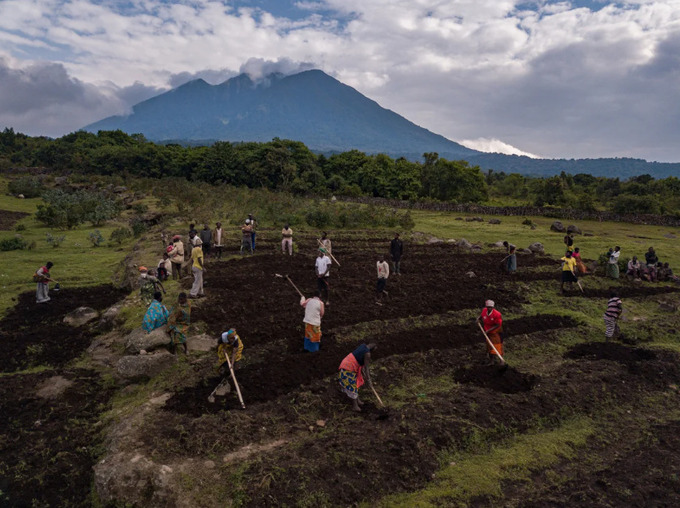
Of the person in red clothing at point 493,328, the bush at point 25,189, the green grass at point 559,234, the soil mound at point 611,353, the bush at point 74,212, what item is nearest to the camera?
the person in red clothing at point 493,328

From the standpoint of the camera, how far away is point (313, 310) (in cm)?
976

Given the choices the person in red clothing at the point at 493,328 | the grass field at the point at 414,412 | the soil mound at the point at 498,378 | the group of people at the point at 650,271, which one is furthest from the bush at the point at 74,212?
the group of people at the point at 650,271

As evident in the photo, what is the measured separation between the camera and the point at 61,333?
39.4ft

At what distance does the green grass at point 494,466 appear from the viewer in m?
5.98

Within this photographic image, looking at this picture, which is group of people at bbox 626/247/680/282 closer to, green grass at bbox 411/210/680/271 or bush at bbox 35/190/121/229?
green grass at bbox 411/210/680/271

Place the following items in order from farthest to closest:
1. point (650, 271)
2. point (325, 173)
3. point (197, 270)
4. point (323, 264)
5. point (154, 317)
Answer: point (325, 173) → point (650, 271) → point (197, 270) → point (323, 264) → point (154, 317)

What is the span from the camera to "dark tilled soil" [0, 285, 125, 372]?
10.5m

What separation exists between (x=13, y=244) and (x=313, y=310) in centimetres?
2048

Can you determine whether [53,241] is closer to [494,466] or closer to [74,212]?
[74,212]

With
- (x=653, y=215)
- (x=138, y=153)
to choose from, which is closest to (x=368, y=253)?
(x=653, y=215)

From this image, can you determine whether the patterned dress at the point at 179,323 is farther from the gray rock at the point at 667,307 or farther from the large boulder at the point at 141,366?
the gray rock at the point at 667,307

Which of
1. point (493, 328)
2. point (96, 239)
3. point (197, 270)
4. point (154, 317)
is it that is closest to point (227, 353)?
point (154, 317)

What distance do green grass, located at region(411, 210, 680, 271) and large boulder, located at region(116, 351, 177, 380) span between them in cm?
2149

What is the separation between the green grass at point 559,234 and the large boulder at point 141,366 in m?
21.5
